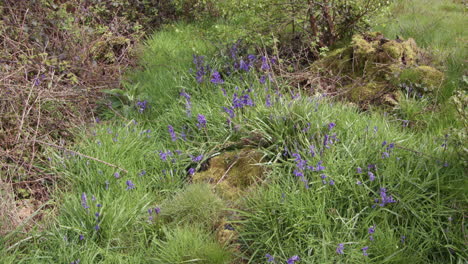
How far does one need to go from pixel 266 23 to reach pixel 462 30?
2685 mm

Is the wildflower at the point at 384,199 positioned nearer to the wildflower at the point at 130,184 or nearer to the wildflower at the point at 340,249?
the wildflower at the point at 340,249

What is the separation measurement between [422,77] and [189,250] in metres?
3.06

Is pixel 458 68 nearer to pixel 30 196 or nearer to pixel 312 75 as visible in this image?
pixel 312 75

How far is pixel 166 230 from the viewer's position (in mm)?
2920

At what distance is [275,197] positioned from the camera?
289 cm

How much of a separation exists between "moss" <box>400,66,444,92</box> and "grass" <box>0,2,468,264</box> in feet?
2.11

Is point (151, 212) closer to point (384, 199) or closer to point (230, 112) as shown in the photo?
point (230, 112)

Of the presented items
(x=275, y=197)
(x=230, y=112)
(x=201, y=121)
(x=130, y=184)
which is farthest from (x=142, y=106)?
(x=275, y=197)

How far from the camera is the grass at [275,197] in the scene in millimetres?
2689

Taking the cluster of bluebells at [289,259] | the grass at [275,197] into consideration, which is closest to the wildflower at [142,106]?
the grass at [275,197]

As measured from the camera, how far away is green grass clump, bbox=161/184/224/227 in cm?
302

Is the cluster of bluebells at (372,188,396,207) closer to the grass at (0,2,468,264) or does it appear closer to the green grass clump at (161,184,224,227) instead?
the grass at (0,2,468,264)

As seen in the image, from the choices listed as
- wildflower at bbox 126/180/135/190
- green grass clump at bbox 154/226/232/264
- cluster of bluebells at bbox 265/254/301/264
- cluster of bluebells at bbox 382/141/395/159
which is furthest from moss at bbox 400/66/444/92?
wildflower at bbox 126/180/135/190

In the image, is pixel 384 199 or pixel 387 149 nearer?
pixel 384 199
